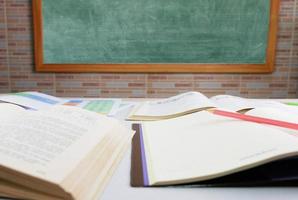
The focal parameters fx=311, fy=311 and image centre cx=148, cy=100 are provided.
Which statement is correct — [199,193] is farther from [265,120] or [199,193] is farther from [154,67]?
[154,67]

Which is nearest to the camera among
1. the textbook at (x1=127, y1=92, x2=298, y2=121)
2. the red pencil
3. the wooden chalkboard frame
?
the red pencil

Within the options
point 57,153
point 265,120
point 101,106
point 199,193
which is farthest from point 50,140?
point 101,106

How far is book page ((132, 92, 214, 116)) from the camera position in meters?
0.84

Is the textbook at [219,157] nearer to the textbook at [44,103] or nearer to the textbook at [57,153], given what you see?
the textbook at [57,153]

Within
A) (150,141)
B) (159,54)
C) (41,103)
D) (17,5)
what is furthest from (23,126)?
(17,5)

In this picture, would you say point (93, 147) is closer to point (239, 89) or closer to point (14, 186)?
point (14, 186)

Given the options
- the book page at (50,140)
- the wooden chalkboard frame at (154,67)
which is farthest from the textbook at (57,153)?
the wooden chalkboard frame at (154,67)

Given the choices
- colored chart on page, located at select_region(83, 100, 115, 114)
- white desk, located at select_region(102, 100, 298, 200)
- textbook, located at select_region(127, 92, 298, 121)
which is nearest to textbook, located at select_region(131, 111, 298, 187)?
white desk, located at select_region(102, 100, 298, 200)

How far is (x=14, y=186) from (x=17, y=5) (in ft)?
6.57

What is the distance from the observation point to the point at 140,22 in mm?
2088

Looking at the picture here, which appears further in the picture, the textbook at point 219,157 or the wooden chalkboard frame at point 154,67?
the wooden chalkboard frame at point 154,67

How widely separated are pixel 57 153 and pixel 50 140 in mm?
42

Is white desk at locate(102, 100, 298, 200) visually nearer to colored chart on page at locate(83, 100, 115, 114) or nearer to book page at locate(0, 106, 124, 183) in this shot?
book page at locate(0, 106, 124, 183)

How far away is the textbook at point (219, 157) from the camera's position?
0.41 metres
